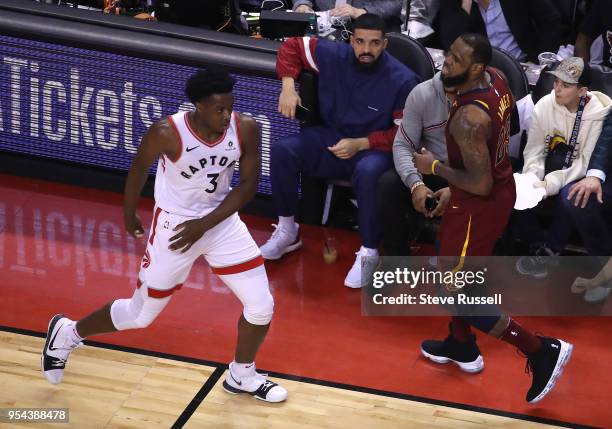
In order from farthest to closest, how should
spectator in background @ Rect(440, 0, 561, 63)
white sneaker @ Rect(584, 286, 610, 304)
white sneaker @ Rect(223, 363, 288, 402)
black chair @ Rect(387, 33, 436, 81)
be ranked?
spectator in background @ Rect(440, 0, 561, 63)
black chair @ Rect(387, 33, 436, 81)
white sneaker @ Rect(584, 286, 610, 304)
white sneaker @ Rect(223, 363, 288, 402)

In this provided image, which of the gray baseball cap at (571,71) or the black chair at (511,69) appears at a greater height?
the gray baseball cap at (571,71)

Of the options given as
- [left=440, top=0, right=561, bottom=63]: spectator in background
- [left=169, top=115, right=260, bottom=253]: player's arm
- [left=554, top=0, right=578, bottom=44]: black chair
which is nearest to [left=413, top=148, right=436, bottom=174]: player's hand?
[left=169, top=115, right=260, bottom=253]: player's arm

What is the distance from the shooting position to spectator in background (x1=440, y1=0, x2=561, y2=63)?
7.60m

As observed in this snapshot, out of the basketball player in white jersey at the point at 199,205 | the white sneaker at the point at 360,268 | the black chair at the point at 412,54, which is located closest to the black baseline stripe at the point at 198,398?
the basketball player in white jersey at the point at 199,205

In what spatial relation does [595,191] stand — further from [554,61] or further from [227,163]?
[227,163]

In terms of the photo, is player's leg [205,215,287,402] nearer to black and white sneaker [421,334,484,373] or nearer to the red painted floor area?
the red painted floor area

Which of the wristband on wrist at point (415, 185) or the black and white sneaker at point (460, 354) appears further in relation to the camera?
the wristband on wrist at point (415, 185)

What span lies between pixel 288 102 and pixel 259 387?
203cm

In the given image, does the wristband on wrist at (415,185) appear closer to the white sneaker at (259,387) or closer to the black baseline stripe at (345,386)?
the black baseline stripe at (345,386)

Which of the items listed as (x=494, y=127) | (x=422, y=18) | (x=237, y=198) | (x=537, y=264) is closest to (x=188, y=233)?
(x=237, y=198)

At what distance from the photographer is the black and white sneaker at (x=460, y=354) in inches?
229

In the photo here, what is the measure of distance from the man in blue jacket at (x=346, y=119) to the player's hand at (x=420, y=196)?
0.37 meters

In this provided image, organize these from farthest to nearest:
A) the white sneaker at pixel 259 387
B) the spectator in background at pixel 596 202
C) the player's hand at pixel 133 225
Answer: the spectator in background at pixel 596 202 → the white sneaker at pixel 259 387 → the player's hand at pixel 133 225

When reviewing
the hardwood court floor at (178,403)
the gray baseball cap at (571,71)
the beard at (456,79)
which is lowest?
the hardwood court floor at (178,403)
